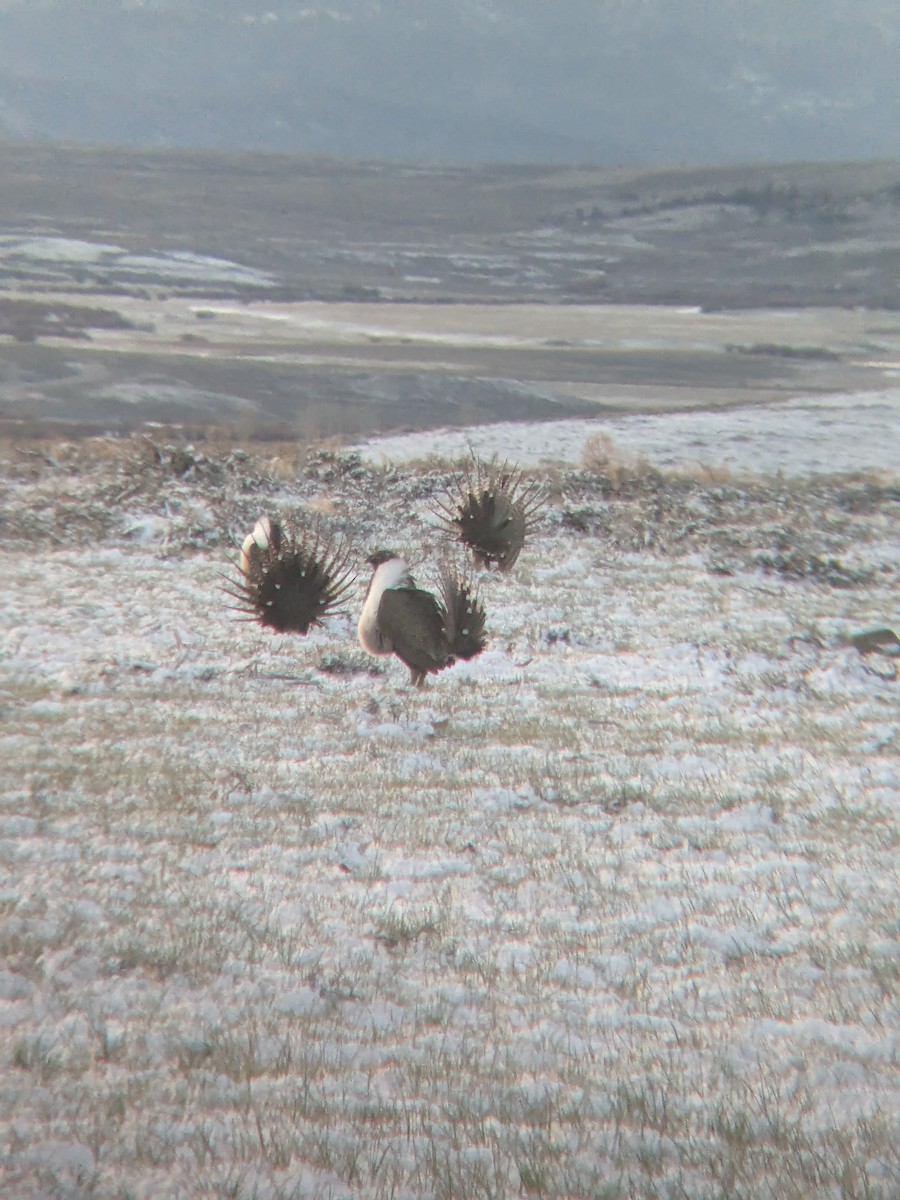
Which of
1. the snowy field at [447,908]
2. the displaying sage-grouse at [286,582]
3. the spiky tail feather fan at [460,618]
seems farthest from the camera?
the displaying sage-grouse at [286,582]

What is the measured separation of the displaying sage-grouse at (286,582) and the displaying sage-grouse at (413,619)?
1.70 meters

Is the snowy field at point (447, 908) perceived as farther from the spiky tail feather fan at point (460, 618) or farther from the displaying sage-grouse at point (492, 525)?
the displaying sage-grouse at point (492, 525)

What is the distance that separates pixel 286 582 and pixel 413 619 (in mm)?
2541

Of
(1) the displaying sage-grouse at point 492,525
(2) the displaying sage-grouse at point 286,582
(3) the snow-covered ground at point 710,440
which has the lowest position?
(3) the snow-covered ground at point 710,440

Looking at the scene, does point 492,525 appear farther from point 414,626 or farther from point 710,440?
point 710,440

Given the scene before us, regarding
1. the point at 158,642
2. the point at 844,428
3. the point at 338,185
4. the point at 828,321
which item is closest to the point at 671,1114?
the point at 158,642

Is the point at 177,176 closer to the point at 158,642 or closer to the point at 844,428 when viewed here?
the point at 844,428

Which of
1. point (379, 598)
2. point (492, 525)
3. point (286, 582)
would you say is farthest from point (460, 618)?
point (492, 525)

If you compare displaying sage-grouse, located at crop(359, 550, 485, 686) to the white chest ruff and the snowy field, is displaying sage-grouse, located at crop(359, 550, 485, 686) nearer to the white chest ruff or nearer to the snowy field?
the white chest ruff

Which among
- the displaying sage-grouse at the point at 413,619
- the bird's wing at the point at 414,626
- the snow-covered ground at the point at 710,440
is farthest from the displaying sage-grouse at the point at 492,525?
the snow-covered ground at the point at 710,440

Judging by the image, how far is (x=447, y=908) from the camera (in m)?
5.61

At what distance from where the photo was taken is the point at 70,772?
731 centimetres

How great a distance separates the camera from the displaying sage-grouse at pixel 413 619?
998 cm

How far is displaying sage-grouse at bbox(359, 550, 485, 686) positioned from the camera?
998cm
